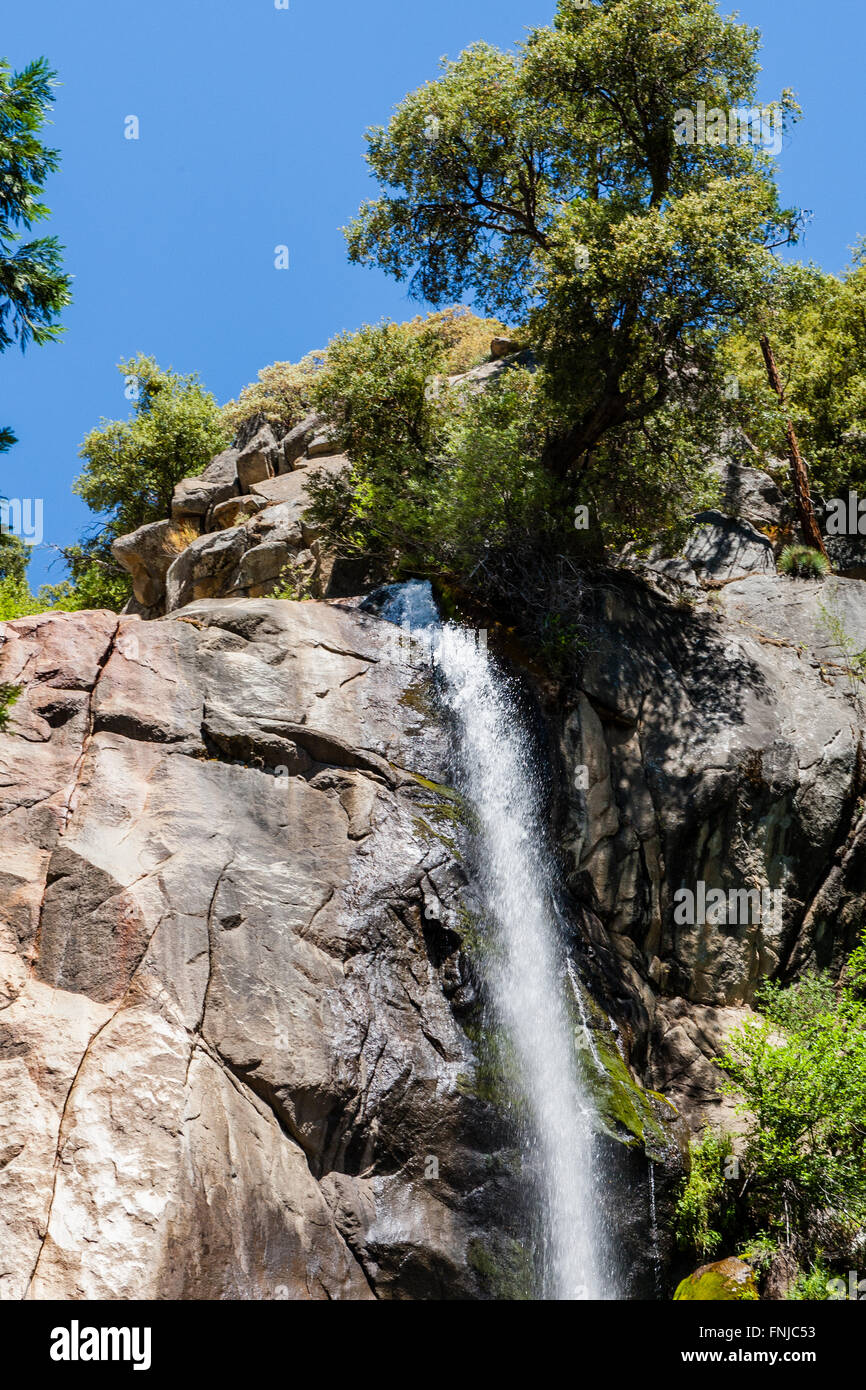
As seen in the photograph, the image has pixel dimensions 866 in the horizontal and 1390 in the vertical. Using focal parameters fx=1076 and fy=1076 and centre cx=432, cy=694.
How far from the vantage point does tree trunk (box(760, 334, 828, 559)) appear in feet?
88.5

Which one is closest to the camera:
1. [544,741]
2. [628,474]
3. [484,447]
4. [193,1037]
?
[193,1037]

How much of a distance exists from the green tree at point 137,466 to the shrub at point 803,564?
60.3ft

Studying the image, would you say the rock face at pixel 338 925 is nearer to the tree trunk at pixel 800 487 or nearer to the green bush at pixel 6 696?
the green bush at pixel 6 696

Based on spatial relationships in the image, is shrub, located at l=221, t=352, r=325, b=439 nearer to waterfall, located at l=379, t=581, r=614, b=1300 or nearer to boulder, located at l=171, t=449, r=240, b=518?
boulder, located at l=171, t=449, r=240, b=518

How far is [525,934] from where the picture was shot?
1552 cm

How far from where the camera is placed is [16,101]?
45.8 ft

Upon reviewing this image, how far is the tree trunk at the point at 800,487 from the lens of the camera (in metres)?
27.0

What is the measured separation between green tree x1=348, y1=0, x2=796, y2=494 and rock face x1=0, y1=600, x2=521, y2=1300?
916cm

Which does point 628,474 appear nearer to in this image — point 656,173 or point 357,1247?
point 656,173

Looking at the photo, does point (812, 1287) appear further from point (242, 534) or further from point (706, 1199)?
point (242, 534)

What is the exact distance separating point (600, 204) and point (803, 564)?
9.13 meters

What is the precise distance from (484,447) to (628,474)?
11.1 ft

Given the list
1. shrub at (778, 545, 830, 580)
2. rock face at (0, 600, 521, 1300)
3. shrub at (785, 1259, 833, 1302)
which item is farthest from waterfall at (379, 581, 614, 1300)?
shrub at (778, 545, 830, 580)
